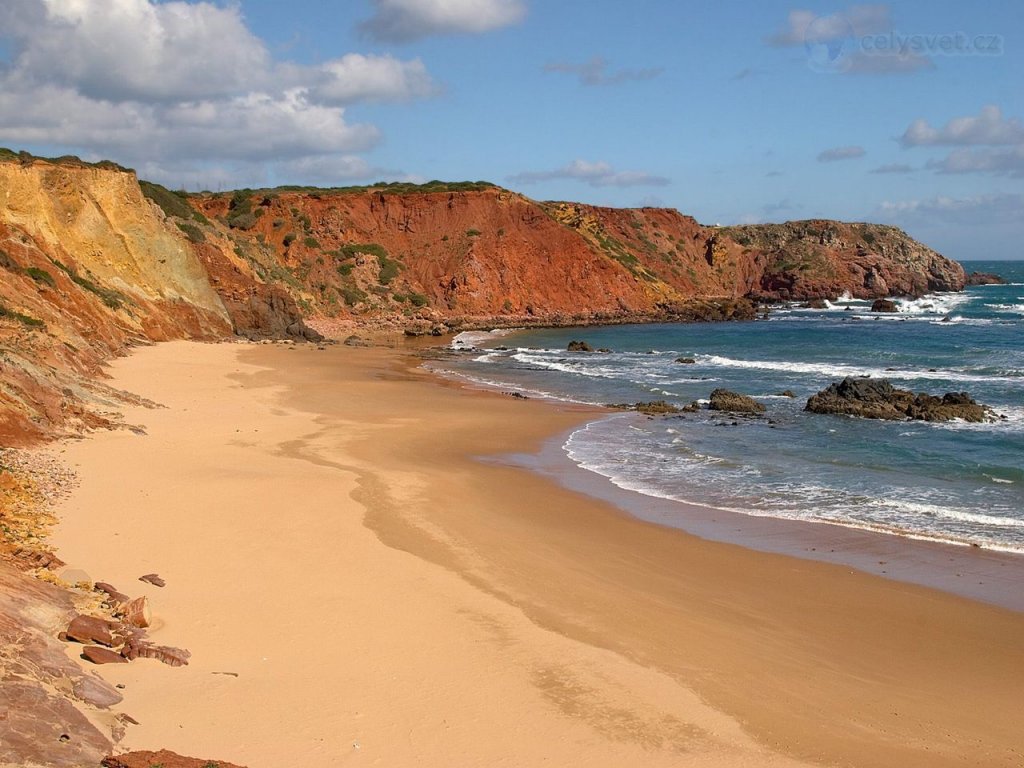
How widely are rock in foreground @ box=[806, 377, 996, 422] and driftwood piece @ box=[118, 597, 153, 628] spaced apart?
22276 mm

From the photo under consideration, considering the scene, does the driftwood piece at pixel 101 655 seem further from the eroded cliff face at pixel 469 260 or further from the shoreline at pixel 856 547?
the eroded cliff face at pixel 469 260

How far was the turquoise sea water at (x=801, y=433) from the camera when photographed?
16250 millimetres

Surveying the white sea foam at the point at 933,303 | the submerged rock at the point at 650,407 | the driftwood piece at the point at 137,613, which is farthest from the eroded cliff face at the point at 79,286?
the white sea foam at the point at 933,303

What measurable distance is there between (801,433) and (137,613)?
19.0 metres

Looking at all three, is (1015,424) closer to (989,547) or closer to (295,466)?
(989,547)

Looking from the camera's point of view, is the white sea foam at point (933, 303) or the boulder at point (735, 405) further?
the white sea foam at point (933, 303)

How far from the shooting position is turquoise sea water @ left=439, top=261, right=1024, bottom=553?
16.2m

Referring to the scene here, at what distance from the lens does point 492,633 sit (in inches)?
359

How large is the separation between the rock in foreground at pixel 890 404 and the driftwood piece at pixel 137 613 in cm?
2228

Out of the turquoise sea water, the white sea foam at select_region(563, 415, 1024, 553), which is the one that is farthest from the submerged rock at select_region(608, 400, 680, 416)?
the white sea foam at select_region(563, 415, 1024, 553)

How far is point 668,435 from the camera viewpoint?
76.8 feet

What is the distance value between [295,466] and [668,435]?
10363mm

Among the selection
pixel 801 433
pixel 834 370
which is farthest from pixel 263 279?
pixel 801 433

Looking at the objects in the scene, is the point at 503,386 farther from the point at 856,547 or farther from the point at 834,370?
the point at 856,547
